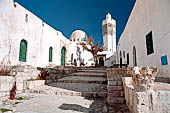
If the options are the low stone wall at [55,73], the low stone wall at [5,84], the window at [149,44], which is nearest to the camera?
the low stone wall at [5,84]

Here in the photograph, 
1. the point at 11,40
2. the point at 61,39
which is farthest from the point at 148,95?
the point at 61,39

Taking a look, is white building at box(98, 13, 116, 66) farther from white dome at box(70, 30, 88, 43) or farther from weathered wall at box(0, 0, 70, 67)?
weathered wall at box(0, 0, 70, 67)

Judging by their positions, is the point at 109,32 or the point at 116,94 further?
the point at 109,32

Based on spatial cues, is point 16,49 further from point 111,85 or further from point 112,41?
point 112,41

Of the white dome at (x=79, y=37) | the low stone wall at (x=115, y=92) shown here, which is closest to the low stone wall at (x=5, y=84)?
the low stone wall at (x=115, y=92)

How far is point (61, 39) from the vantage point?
16.1 metres

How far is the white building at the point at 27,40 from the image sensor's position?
8891 millimetres

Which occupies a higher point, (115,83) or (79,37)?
(79,37)

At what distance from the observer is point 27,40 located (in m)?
10.9

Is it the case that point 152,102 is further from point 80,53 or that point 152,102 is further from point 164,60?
point 80,53

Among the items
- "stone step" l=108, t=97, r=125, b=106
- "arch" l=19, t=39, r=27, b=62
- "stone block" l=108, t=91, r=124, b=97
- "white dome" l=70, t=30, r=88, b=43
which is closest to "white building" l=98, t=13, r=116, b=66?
"white dome" l=70, t=30, r=88, b=43

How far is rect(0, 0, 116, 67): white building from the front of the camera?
8891 mm

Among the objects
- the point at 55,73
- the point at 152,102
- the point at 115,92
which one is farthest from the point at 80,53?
the point at 152,102

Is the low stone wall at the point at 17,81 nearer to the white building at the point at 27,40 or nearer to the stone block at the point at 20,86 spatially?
the stone block at the point at 20,86
